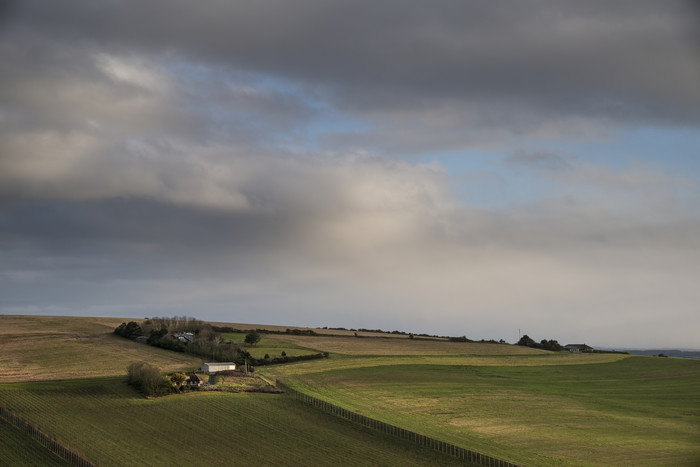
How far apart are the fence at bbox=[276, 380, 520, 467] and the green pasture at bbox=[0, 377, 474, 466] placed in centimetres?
130

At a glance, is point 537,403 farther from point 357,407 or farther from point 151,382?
point 151,382

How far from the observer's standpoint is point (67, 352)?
115125mm

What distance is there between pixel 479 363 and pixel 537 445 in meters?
61.4

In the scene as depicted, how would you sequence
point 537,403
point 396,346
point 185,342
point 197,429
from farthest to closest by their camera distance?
point 396,346 → point 185,342 → point 537,403 → point 197,429

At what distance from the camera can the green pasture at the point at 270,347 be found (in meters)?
122

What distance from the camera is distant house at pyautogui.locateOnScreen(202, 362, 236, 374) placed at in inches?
4018

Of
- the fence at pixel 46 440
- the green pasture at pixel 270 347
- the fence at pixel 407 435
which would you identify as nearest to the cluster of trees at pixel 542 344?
the green pasture at pixel 270 347

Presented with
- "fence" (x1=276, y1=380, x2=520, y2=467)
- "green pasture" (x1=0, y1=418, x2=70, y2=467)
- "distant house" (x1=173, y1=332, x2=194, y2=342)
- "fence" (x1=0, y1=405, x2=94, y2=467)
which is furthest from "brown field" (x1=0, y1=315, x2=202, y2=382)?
"fence" (x1=276, y1=380, x2=520, y2=467)

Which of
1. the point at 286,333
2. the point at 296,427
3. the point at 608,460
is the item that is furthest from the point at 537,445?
the point at 286,333

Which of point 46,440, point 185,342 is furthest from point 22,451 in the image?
point 185,342

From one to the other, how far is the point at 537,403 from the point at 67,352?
78482 mm

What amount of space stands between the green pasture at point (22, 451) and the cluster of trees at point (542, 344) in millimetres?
133519

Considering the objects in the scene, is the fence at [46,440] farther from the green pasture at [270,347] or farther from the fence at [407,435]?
the green pasture at [270,347]

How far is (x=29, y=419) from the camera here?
227 ft
